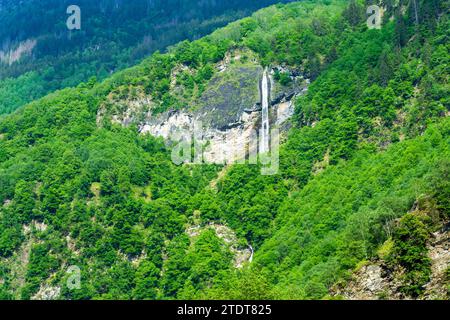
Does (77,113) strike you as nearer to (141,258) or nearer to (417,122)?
(141,258)

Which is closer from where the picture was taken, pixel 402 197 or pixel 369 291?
pixel 369 291

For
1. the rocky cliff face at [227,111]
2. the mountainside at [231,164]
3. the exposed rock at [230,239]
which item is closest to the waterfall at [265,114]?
the mountainside at [231,164]

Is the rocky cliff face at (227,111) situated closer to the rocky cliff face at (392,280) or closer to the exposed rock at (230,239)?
the exposed rock at (230,239)

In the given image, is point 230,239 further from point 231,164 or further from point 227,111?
point 227,111

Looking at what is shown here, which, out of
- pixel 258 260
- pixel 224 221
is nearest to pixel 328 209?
pixel 258 260

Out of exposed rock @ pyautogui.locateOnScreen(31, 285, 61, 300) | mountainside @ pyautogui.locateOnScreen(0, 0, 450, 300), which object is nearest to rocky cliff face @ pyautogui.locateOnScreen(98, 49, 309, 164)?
mountainside @ pyautogui.locateOnScreen(0, 0, 450, 300)

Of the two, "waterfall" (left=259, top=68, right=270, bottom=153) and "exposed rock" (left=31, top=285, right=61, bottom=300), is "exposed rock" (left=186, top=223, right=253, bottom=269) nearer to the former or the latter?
"waterfall" (left=259, top=68, right=270, bottom=153)
